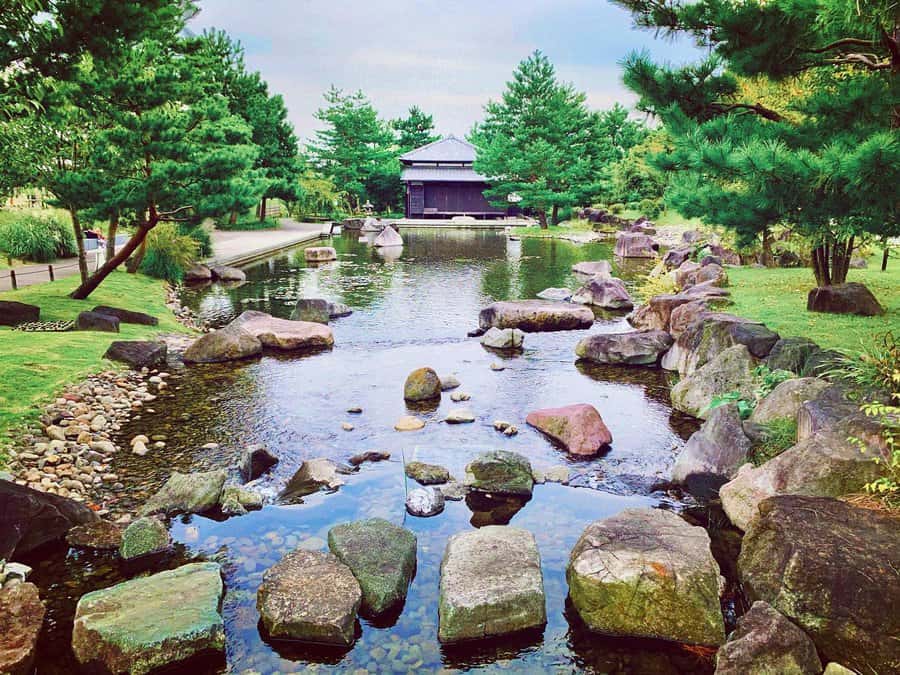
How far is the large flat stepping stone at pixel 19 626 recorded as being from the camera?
396 centimetres

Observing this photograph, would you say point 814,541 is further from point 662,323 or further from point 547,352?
point 662,323

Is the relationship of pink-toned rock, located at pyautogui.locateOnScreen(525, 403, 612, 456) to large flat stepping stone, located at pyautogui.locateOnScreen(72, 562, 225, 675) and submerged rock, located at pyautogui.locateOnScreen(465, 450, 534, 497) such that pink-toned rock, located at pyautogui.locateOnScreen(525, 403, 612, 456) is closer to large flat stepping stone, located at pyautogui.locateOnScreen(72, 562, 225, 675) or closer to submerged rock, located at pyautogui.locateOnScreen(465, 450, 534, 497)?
submerged rock, located at pyautogui.locateOnScreen(465, 450, 534, 497)

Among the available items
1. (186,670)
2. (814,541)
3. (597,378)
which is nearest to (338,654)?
(186,670)

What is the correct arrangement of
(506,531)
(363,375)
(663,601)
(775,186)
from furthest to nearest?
(363,375)
(775,186)
(506,531)
(663,601)

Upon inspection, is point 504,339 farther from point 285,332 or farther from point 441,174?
point 441,174

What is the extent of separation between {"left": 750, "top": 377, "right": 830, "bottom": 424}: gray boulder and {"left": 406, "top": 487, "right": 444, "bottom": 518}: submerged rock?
347 centimetres

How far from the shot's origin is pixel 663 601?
14.5ft

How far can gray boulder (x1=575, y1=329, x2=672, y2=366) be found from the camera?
11.3 meters

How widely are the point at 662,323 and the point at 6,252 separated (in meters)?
17.8

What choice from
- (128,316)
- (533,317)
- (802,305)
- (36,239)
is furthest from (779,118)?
(36,239)

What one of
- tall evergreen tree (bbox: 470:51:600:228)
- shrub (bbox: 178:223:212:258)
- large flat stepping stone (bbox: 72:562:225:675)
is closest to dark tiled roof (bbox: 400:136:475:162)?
tall evergreen tree (bbox: 470:51:600:228)

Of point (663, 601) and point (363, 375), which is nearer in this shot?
point (663, 601)

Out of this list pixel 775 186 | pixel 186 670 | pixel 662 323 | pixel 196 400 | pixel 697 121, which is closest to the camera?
pixel 186 670

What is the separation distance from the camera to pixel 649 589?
14.6ft
